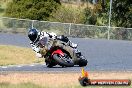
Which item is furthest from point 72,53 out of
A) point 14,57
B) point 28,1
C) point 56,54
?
point 28,1

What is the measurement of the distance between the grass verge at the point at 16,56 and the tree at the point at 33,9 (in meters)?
17.2

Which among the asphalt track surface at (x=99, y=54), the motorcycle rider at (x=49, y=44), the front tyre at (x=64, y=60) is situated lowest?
the asphalt track surface at (x=99, y=54)

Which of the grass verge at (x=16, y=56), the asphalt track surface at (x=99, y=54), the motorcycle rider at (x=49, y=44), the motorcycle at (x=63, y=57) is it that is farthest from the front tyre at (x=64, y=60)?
the grass verge at (x=16, y=56)

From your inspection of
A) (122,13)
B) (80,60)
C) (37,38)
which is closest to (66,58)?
(80,60)

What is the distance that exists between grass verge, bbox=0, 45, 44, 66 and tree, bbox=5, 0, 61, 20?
56.5 feet

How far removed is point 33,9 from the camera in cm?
5028

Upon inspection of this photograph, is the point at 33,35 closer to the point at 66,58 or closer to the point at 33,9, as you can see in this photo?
the point at 66,58

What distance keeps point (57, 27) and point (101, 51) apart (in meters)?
12.3

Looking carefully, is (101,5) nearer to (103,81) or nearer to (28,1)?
(28,1)

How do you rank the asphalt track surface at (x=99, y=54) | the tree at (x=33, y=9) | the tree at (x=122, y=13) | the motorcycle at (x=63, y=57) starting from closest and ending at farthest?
the motorcycle at (x=63, y=57) < the asphalt track surface at (x=99, y=54) < the tree at (x=122, y=13) < the tree at (x=33, y=9)

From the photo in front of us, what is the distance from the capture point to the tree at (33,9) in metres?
50.6

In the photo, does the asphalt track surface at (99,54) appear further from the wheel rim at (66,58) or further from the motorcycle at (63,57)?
the wheel rim at (66,58)

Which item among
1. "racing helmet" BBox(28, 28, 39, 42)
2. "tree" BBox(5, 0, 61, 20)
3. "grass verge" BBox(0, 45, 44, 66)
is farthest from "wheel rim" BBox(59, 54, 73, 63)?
"tree" BBox(5, 0, 61, 20)

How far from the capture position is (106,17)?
50.8m
